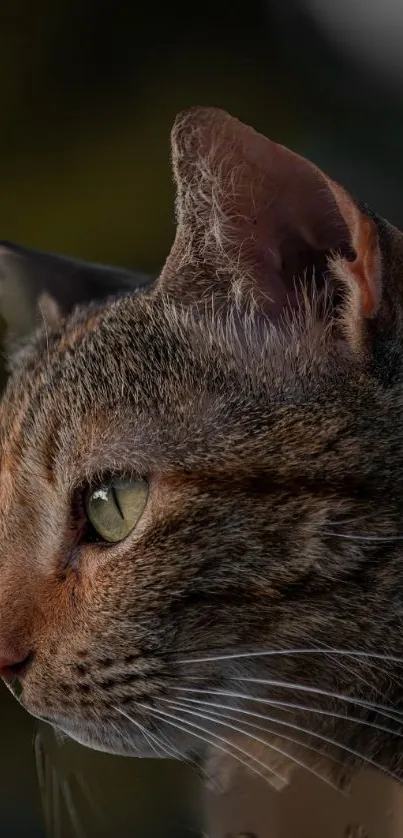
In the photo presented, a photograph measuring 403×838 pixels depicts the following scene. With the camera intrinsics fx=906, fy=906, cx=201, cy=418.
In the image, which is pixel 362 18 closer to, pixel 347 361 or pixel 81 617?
pixel 347 361

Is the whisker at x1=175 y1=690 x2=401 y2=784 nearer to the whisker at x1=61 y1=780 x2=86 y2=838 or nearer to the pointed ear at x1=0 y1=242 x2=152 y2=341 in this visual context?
the whisker at x1=61 y1=780 x2=86 y2=838

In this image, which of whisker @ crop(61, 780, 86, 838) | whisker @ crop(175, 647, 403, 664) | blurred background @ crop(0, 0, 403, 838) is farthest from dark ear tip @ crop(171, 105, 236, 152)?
blurred background @ crop(0, 0, 403, 838)

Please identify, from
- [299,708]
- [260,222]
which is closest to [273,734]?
[299,708]

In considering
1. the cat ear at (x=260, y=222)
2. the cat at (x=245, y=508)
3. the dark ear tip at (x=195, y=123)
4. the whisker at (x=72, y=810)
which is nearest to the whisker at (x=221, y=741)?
the cat at (x=245, y=508)

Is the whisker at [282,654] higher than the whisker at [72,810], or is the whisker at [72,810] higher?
the whisker at [282,654]

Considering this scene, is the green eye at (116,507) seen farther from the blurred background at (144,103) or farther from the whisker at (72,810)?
the blurred background at (144,103)
